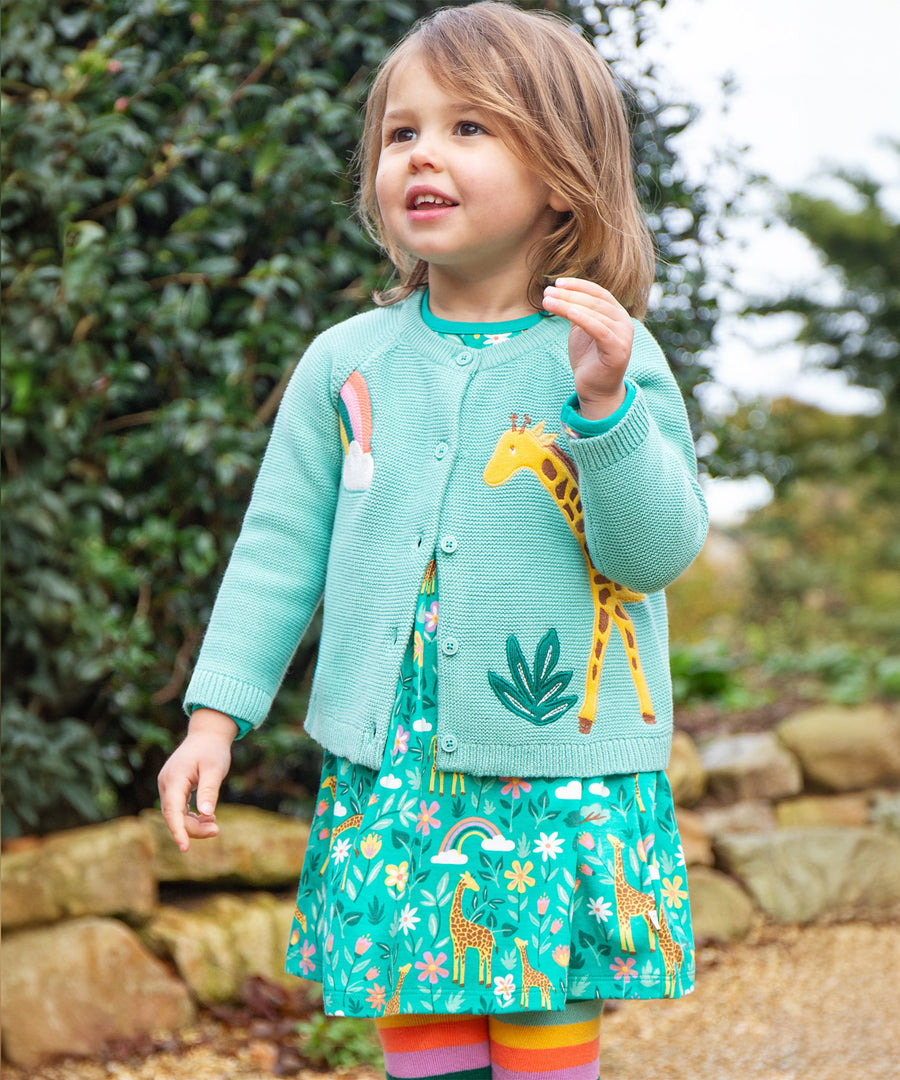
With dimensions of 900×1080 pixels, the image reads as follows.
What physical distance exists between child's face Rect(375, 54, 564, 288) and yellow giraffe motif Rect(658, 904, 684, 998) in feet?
3.04

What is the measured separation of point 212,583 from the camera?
3168 mm

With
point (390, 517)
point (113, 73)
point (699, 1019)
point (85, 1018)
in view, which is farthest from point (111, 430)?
point (699, 1019)

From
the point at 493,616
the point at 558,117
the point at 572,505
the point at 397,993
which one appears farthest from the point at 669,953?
the point at 558,117

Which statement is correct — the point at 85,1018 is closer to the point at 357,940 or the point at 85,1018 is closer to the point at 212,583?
the point at 212,583

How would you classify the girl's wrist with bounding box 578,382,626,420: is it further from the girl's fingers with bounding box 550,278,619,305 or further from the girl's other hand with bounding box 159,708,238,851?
the girl's other hand with bounding box 159,708,238,851

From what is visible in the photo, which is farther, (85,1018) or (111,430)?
(111,430)

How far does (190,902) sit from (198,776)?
1679 millimetres

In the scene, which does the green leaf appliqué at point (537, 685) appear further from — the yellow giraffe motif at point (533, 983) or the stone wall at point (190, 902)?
the stone wall at point (190, 902)

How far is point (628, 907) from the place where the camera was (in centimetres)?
157

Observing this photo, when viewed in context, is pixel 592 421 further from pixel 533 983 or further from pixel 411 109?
pixel 533 983

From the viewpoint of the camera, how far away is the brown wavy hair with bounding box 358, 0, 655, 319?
5.38 ft

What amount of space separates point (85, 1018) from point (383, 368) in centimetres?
182

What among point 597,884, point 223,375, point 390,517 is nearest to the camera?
point 597,884

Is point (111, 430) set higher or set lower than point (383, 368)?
lower
